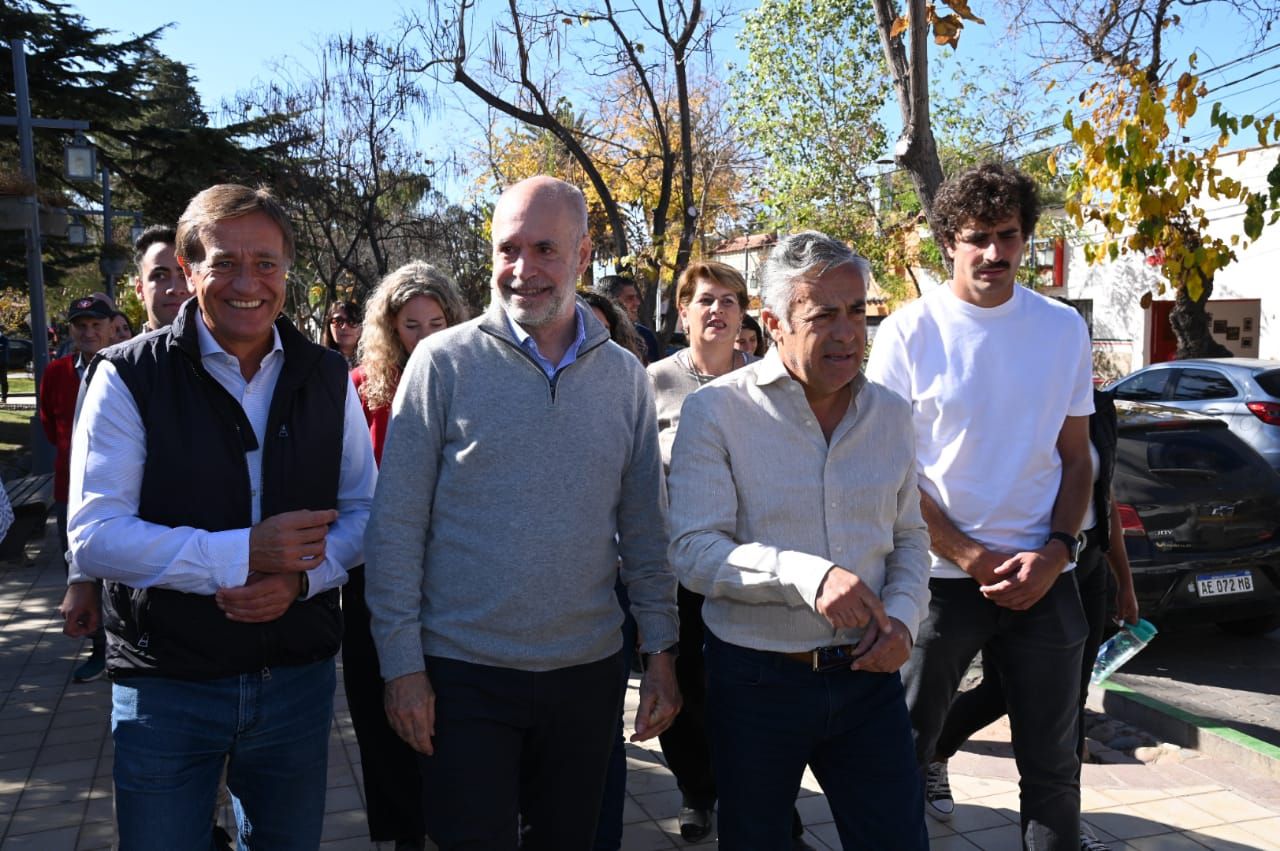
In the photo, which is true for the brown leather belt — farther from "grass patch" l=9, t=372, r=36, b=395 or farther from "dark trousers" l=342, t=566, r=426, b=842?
"grass patch" l=9, t=372, r=36, b=395

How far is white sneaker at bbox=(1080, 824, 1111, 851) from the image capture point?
361 cm

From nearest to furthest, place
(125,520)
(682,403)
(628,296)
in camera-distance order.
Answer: (125,520) < (682,403) < (628,296)

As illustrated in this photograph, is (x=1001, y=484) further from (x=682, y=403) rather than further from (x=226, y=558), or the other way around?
(x=226, y=558)

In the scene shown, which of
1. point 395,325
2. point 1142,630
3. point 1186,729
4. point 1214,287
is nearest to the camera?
point 1142,630

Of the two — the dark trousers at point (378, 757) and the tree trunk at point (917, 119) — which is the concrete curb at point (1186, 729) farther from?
the dark trousers at point (378, 757)

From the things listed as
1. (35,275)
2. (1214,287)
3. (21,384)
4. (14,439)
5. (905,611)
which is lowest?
(14,439)

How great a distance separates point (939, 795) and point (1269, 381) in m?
10.6

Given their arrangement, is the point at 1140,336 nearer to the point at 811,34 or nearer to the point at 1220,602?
the point at 811,34

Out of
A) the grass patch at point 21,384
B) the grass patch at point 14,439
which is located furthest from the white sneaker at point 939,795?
the grass patch at point 21,384

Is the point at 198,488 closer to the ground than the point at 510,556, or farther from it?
farther from it

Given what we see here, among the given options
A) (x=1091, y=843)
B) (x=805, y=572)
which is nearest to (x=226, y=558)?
(x=805, y=572)

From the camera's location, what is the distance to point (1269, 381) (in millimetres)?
12445

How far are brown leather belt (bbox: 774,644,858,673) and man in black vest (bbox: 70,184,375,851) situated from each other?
1115 mm

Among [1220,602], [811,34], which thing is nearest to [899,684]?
[1220,602]
